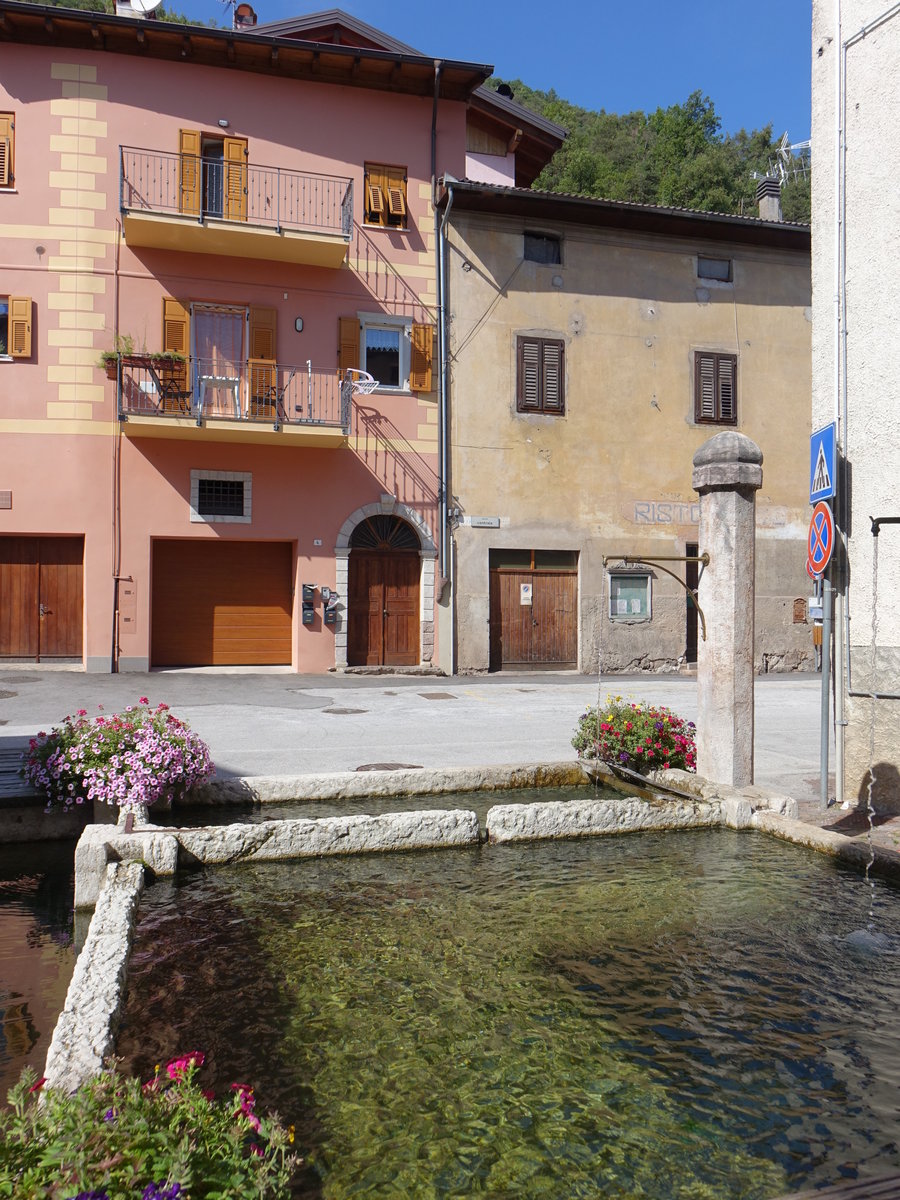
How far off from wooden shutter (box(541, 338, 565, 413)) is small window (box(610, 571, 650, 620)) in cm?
373

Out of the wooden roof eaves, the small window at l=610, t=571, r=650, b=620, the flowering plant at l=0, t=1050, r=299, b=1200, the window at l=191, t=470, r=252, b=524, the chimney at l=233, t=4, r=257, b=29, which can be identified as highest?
the chimney at l=233, t=4, r=257, b=29

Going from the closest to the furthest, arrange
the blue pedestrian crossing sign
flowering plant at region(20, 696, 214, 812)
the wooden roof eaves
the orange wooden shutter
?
flowering plant at region(20, 696, 214, 812), the blue pedestrian crossing sign, the orange wooden shutter, the wooden roof eaves

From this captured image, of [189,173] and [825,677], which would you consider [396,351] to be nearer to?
[189,173]

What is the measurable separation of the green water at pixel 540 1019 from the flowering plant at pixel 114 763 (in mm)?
1136

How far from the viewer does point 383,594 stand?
19203 millimetres

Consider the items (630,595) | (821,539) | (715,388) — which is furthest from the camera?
(715,388)

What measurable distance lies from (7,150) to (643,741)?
16.4 meters

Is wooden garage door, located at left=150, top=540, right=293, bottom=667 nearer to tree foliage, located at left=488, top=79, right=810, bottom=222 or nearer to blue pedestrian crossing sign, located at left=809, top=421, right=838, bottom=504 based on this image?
blue pedestrian crossing sign, located at left=809, top=421, right=838, bottom=504

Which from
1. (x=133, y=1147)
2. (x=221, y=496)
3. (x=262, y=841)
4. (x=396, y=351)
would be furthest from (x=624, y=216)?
(x=133, y=1147)

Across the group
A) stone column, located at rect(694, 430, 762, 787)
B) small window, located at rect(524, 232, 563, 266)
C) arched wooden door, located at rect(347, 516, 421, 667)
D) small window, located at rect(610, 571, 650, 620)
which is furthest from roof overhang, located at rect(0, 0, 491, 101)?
stone column, located at rect(694, 430, 762, 787)

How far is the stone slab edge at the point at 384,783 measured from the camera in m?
7.05

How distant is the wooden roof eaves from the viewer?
63.6 feet


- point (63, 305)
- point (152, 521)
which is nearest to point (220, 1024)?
point (152, 521)

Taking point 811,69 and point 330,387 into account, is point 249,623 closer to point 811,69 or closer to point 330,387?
point 330,387
